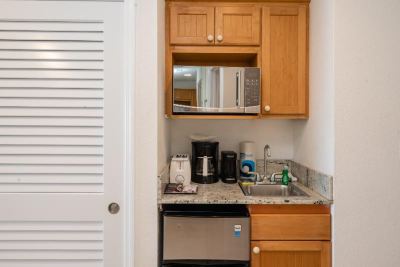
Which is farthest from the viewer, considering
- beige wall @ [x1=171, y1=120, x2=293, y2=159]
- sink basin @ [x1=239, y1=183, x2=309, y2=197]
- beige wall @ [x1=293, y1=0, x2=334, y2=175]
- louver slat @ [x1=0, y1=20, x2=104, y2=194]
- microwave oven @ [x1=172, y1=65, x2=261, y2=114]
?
beige wall @ [x1=171, y1=120, x2=293, y2=159]

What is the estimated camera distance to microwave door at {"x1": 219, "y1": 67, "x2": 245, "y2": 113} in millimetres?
1553

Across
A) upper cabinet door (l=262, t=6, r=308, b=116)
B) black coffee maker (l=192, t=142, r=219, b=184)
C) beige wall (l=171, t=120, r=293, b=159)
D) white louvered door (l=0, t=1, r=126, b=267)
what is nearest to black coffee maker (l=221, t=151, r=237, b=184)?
black coffee maker (l=192, t=142, r=219, b=184)

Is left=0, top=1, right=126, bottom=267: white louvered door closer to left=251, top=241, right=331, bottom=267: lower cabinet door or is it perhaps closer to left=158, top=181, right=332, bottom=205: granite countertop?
left=158, top=181, right=332, bottom=205: granite countertop

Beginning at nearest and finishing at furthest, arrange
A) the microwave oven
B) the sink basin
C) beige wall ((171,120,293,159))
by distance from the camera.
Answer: the microwave oven < the sink basin < beige wall ((171,120,293,159))

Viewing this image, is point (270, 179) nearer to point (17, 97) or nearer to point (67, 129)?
point (67, 129)

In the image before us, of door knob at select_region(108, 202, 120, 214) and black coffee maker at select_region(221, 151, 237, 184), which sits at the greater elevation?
black coffee maker at select_region(221, 151, 237, 184)

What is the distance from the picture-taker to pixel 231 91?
1.56 meters

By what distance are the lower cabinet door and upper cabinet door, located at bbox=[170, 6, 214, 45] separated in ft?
4.49

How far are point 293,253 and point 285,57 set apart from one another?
1.27 meters

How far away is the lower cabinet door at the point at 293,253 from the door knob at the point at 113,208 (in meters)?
0.79

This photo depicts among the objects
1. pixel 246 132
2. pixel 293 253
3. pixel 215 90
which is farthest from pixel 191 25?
pixel 293 253

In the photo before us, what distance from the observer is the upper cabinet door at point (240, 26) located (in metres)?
1.63

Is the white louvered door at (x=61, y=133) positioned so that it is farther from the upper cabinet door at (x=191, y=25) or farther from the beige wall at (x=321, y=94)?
the beige wall at (x=321, y=94)

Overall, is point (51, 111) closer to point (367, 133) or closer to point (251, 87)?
point (251, 87)
